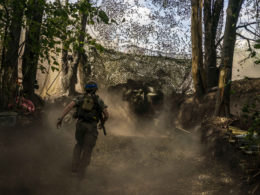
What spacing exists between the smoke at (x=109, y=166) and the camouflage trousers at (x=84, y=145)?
305 mm

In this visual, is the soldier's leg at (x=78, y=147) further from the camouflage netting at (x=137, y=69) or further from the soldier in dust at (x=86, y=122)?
the camouflage netting at (x=137, y=69)

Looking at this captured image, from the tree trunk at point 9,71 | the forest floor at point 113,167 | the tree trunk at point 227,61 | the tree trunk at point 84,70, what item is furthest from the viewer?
the tree trunk at point 84,70

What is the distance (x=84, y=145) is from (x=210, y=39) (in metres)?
8.09

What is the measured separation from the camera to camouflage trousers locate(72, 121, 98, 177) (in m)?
6.28

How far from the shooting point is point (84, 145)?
6414 mm

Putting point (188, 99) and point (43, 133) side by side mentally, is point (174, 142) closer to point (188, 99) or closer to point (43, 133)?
point (188, 99)

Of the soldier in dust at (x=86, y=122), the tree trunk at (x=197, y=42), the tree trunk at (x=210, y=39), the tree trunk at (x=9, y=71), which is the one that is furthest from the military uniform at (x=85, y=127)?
the tree trunk at (x=210, y=39)

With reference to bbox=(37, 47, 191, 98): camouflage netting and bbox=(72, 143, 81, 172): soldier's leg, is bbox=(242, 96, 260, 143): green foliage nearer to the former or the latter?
bbox=(72, 143, 81, 172): soldier's leg

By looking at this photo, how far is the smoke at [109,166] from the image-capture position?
562 centimetres

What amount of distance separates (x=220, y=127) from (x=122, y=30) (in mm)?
9993

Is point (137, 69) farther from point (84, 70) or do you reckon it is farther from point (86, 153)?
point (86, 153)

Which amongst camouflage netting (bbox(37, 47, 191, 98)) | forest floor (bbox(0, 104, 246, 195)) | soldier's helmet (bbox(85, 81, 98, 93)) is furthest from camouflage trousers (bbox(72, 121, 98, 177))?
camouflage netting (bbox(37, 47, 191, 98))

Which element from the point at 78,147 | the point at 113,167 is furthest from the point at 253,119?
the point at 113,167

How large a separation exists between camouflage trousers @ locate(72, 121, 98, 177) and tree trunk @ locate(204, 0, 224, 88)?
7.06 m
